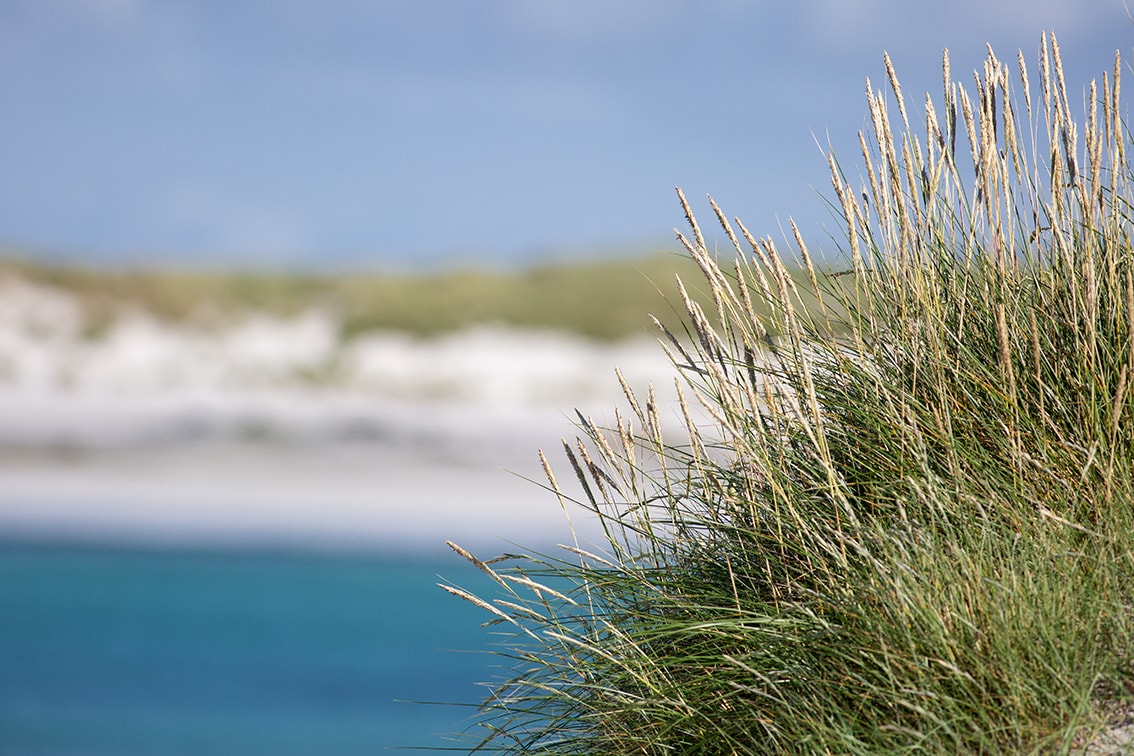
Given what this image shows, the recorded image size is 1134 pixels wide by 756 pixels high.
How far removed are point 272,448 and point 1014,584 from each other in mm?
16798

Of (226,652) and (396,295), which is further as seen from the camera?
(396,295)

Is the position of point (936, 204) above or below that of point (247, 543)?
above

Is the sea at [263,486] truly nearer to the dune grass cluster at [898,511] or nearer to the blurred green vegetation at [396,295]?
the blurred green vegetation at [396,295]

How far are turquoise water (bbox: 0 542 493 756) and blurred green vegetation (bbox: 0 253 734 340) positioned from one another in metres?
4.66

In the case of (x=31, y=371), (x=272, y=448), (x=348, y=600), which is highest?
(x=31, y=371)

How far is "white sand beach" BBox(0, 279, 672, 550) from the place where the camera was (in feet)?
52.2

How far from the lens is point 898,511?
1491mm

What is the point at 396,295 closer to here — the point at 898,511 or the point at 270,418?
the point at 270,418

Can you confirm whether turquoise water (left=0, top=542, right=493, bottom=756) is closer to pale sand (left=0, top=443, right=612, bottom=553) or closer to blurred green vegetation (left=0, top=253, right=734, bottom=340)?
pale sand (left=0, top=443, right=612, bottom=553)

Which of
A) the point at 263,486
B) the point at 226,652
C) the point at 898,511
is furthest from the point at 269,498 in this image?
the point at 898,511

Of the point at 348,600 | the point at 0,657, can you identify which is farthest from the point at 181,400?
the point at 0,657

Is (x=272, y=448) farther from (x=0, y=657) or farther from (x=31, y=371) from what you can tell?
(x=0, y=657)

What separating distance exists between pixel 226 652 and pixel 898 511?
34.5 ft

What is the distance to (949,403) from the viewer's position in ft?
5.01
